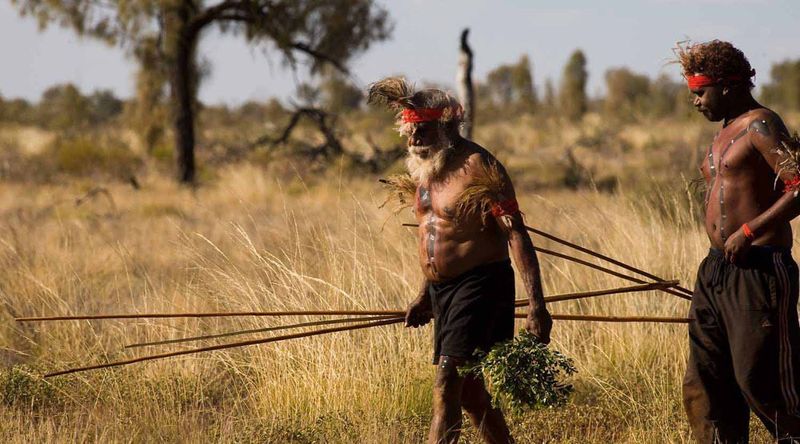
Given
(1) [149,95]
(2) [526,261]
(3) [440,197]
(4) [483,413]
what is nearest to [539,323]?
(2) [526,261]

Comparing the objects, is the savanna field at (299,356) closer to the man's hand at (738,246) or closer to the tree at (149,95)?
the man's hand at (738,246)

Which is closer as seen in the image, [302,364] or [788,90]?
[302,364]

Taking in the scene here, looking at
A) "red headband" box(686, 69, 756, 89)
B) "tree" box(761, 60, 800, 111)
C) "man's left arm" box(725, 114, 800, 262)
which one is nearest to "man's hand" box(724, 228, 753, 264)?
"man's left arm" box(725, 114, 800, 262)

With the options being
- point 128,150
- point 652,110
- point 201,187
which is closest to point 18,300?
point 201,187

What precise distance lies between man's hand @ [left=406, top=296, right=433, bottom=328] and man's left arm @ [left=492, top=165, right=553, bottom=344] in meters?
0.63

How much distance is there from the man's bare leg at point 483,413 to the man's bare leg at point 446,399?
6.6 inches

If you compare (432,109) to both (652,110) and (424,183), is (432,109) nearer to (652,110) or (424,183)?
(424,183)

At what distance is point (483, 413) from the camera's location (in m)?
4.82

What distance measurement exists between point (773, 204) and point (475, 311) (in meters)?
1.26

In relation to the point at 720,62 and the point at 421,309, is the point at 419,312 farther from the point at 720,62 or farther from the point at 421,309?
the point at 720,62

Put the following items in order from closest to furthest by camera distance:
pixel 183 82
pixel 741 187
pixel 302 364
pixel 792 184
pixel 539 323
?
pixel 792 184, pixel 539 323, pixel 741 187, pixel 302 364, pixel 183 82

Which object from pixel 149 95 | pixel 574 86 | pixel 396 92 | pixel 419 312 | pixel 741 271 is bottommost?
pixel 419 312

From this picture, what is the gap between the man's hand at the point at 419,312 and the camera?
503 centimetres

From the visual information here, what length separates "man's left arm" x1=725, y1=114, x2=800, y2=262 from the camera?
Answer: 442 centimetres
